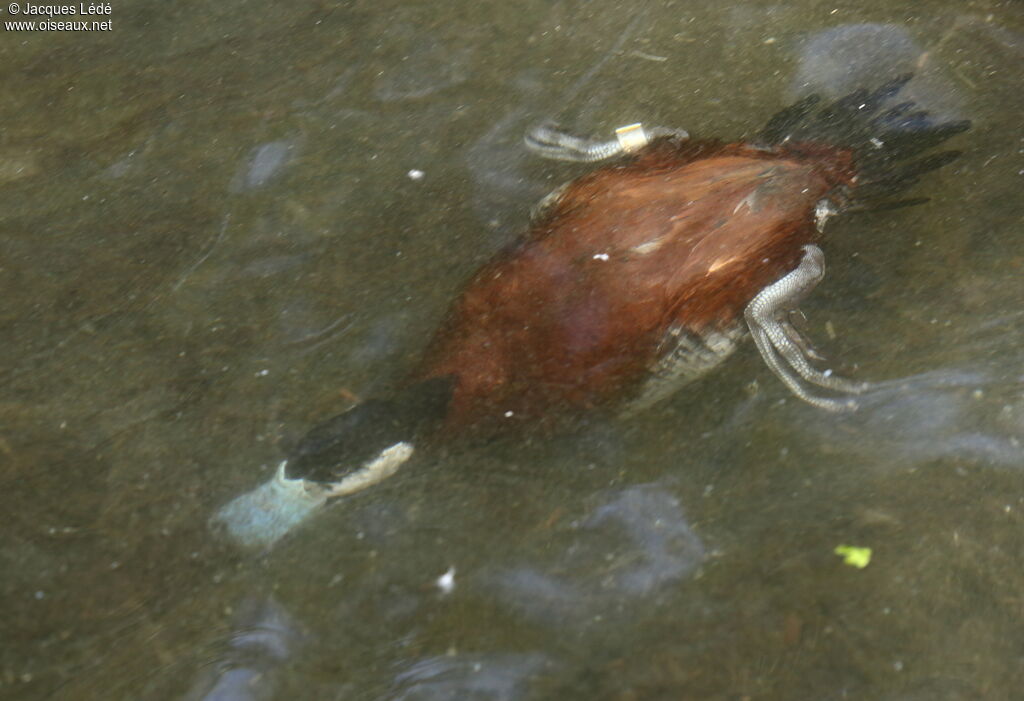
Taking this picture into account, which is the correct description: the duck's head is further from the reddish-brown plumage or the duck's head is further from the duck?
the reddish-brown plumage

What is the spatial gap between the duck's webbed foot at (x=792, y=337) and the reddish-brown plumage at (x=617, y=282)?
44mm

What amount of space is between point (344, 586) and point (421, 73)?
7.18 feet

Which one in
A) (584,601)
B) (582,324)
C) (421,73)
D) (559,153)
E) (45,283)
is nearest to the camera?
(584,601)

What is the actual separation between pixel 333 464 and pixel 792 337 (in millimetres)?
1450

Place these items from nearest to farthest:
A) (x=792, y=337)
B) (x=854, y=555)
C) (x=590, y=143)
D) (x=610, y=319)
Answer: (x=854, y=555) < (x=610, y=319) < (x=792, y=337) < (x=590, y=143)

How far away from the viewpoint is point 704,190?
316cm

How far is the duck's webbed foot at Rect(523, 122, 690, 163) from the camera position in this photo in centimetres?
367

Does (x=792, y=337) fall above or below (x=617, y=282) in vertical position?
below

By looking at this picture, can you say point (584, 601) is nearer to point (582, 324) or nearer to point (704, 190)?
point (582, 324)

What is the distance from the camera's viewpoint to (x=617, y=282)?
9.94 ft

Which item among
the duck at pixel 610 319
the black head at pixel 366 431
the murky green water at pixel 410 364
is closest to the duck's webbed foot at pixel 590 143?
the murky green water at pixel 410 364

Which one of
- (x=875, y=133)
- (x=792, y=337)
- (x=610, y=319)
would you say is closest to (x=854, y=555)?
(x=792, y=337)

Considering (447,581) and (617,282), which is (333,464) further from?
(617,282)

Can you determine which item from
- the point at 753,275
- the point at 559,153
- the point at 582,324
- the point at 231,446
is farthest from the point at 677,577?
the point at 559,153
